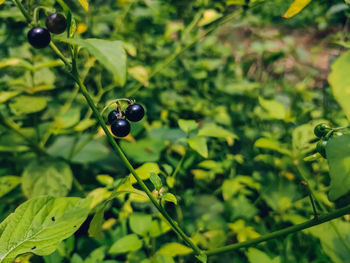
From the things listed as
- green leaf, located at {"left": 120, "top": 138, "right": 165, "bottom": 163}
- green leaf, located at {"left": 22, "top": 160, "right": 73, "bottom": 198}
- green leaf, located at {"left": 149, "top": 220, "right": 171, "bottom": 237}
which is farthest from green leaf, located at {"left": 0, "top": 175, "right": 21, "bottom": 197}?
green leaf, located at {"left": 149, "top": 220, "right": 171, "bottom": 237}

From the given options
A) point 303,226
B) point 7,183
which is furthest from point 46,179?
point 303,226

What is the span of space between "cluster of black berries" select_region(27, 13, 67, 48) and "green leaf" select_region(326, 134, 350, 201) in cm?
91

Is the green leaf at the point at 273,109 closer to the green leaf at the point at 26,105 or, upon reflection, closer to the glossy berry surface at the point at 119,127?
the glossy berry surface at the point at 119,127

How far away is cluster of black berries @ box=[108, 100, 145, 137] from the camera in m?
0.85

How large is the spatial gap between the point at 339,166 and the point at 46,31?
3.12 feet

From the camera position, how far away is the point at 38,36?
852 millimetres

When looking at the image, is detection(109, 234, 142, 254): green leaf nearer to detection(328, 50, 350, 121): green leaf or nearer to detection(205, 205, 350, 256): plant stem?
detection(205, 205, 350, 256): plant stem

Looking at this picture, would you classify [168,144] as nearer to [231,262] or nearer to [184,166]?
[184,166]

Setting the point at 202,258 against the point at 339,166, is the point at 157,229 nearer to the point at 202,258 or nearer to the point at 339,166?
the point at 202,258

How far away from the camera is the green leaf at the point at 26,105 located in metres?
1.43

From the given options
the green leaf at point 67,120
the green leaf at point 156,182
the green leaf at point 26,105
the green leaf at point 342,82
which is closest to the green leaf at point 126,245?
the green leaf at point 156,182

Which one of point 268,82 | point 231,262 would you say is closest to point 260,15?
point 268,82

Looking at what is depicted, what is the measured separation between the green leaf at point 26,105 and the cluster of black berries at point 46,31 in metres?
0.67

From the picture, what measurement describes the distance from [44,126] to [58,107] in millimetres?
303
